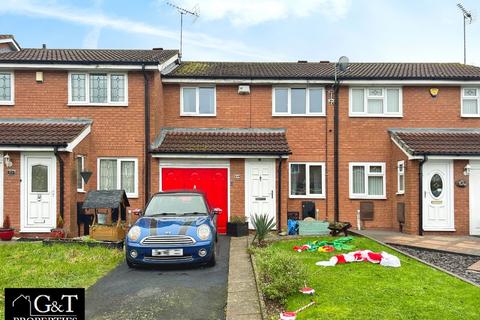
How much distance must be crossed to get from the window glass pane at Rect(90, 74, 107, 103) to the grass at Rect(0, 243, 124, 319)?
5338 millimetres

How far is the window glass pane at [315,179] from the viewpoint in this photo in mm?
15328

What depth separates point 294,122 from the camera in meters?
15.6

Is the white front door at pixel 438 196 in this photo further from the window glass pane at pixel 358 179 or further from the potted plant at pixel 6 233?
the potted plant at pixel 6 233

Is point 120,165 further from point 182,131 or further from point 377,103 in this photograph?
point 377,103

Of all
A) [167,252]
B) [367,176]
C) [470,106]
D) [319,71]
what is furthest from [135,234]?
[470,106]

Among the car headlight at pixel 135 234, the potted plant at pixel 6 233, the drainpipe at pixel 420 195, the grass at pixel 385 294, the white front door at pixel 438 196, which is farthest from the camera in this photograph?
the white front door at pixel 438 196

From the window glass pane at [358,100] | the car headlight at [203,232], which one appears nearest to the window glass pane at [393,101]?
the window glass pane at [358,100]

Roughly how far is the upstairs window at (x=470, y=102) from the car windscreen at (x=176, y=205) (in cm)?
1048

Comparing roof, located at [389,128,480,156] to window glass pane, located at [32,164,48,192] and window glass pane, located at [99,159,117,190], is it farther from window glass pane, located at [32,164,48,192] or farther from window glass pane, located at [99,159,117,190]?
window glass pane, located at [32,164,48,192]

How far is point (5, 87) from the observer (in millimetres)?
14617

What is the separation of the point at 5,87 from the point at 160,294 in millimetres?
10975

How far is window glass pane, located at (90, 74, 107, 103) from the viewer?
14539 millimetres

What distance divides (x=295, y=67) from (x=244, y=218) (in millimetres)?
7021

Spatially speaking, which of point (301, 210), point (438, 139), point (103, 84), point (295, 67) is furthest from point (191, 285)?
point (295, 67)
